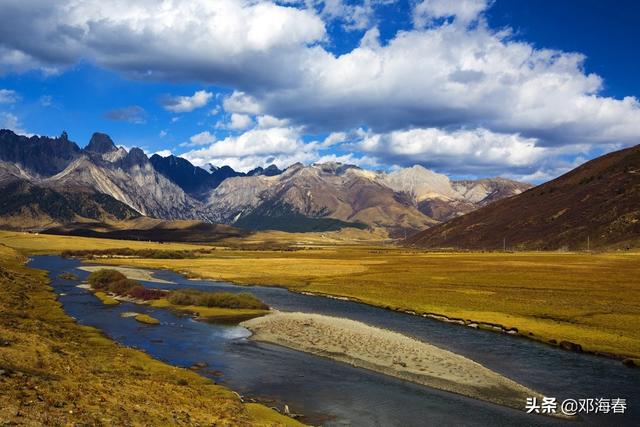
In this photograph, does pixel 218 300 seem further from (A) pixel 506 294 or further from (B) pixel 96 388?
(B) pixel 96 388

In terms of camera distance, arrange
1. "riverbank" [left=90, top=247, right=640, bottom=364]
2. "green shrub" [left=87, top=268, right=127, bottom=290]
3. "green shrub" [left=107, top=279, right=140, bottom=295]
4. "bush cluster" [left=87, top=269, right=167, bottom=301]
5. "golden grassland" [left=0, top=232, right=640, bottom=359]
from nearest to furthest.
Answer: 1. "riverbank" [left=90, top=247, right=640, bottom=364]
2. "golden grassland" [left=0, top=232, right=640, bottom=359]
3. "bush cluster" [left=87, top=269, right=167, bottom=301]
4. "green shrub" [left=107, top=279, right=140, bottom=295]
5. "green shrub" [left=87, top=268, right=127, bottom=290]

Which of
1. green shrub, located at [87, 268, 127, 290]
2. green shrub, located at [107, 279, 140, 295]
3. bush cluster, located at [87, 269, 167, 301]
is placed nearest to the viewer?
bush cluster, located at [87, 269, 167, 301]

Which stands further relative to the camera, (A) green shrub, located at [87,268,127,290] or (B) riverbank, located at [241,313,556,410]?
(A) green shrub, located at [87,268,127,290]

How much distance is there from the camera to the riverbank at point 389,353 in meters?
41.3

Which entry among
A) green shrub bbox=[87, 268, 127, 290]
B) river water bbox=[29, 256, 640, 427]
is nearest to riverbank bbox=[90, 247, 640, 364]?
river water bbox=[29, 256, 640, 427]

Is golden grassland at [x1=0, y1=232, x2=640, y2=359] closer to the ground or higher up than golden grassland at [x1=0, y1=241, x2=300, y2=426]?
closer to the ground

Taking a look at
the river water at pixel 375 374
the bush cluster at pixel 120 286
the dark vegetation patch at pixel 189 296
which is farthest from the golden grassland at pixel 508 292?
the bush cluster at pixel 120 286

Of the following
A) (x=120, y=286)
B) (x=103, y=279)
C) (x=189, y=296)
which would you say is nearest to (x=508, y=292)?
(x=189, y=296)

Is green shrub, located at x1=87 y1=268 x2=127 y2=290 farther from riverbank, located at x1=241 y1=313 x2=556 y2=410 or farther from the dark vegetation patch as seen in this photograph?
riverbank, located at x1=241 y1=313 x2=556 y2=410

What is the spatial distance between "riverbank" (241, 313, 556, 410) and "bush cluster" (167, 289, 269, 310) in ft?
33.2

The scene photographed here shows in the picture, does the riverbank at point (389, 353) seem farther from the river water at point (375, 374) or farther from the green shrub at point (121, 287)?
the green shrub at point (121, 287)

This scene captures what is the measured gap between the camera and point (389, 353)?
52.4 meters

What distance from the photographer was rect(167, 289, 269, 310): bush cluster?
8362cm

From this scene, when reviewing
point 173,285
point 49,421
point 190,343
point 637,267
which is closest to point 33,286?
point 173,285
